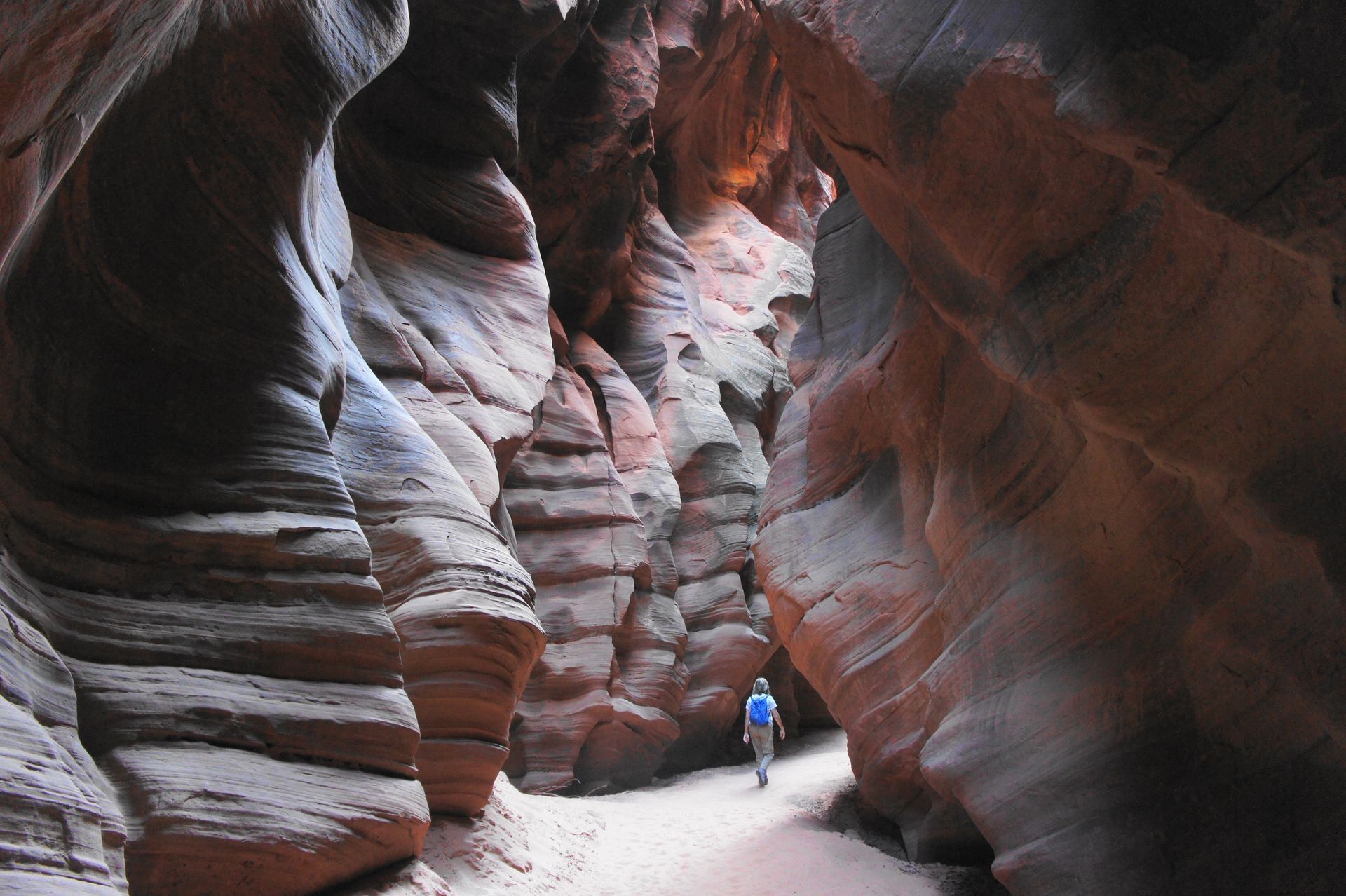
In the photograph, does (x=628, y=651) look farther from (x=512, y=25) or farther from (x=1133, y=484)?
(x=1133, y=484)

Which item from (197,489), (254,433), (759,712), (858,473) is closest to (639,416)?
(759,712)

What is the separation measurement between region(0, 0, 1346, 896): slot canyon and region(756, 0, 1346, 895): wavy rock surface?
0.02 meters

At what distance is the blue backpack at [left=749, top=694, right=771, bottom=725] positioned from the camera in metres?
11.9

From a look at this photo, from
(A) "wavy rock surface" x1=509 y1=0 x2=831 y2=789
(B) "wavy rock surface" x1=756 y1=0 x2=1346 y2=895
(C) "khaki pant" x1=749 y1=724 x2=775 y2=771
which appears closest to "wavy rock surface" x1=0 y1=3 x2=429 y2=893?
(B) "wavy rock surface" x1=756 y1=0 x2=1346 y2=895

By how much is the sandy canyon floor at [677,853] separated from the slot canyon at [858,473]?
0.13 metres

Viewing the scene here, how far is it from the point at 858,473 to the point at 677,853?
4091mm

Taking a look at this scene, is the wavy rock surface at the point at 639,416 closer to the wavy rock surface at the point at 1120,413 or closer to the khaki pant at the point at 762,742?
the khaki pant at the point at 762,742

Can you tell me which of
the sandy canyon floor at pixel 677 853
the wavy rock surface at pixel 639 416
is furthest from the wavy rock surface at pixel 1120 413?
the wavy rock surface at pixel 639 416

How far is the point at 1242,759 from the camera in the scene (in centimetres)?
486

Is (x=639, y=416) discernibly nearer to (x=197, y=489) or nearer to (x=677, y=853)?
(x=677, y=853)

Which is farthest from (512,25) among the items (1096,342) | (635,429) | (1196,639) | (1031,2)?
(1196,639)

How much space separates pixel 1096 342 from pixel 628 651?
10.5 m

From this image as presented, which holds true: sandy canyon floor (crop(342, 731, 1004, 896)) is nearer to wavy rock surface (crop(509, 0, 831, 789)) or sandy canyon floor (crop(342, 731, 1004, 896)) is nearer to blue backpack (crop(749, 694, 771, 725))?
blue backpack (crop(749, 694, 771, 725))

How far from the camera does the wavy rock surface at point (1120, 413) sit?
3346mm
